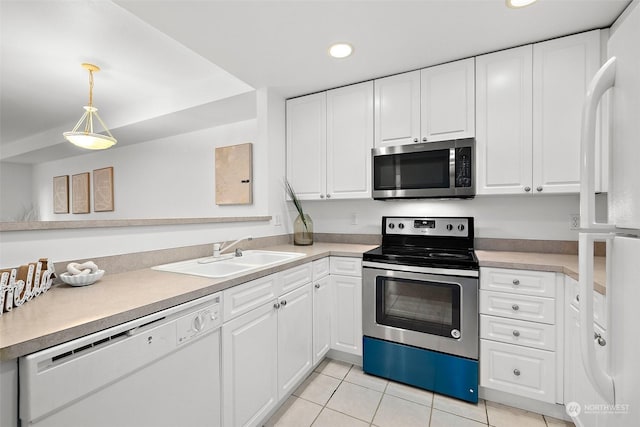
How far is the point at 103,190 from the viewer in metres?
4.34

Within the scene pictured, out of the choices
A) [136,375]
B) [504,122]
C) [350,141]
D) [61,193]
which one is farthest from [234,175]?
[61,193]

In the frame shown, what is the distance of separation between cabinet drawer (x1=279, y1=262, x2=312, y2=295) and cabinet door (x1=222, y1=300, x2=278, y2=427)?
0.15m

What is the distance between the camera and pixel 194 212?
3447 mm

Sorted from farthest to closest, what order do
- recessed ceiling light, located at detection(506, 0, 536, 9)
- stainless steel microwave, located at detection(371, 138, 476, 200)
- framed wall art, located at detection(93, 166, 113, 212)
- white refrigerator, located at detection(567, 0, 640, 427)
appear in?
framed wall art, located at detection(93, 166, 113, 212) → stainless steel microwave, located at detection(371, 138, 476, 200) → recessed ceiling light, located at detection(506, 0, 536, 9) → white refrigerator, located at detection(567, 0, 640, 427)

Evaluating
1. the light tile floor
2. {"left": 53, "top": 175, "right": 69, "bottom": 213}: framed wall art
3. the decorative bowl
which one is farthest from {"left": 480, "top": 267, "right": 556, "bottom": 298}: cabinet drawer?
{"left": 53, "top": 175, "right": 69, "bottom": 213}: framed wall art

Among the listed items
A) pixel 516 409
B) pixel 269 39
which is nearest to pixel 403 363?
pixel 516 409

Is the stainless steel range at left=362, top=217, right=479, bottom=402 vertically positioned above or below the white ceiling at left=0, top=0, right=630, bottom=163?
below

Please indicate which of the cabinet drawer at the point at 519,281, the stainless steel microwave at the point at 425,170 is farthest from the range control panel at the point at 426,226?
the cabinet drawer at the point at 519,281

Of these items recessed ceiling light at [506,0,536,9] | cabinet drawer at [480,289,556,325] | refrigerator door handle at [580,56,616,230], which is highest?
recessed ceiling light at [506,0,536,9]

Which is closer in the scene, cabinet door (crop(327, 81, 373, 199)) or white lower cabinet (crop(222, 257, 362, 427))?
white lower cabinet (crop(222, 257, 362, 427))

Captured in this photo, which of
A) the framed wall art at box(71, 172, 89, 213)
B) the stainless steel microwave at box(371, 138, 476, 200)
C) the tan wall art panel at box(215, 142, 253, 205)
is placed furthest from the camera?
the framed wall art at box(71, 172, 89, 213)

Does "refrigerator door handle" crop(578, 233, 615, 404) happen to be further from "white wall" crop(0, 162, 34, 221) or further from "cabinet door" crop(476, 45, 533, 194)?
"white wall" crop(0, 162, 34, 221)

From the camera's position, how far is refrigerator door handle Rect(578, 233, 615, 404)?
0.60 m

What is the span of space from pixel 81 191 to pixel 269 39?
469 cm
